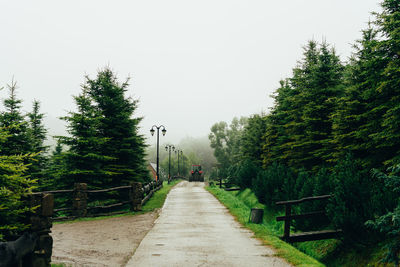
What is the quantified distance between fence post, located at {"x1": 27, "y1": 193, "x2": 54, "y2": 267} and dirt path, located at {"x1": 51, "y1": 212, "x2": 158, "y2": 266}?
0.91 m

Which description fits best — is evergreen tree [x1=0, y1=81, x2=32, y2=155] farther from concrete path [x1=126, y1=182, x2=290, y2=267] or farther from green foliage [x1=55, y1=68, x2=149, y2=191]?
concrete path [x1=126, y1=182, x2=290, y2=267]

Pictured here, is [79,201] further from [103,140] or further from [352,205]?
[352,205]

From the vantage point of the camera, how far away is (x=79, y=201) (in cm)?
1265

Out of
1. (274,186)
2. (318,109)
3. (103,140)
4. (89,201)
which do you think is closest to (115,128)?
(103,140)

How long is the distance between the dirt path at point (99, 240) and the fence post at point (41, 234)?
0.91 m

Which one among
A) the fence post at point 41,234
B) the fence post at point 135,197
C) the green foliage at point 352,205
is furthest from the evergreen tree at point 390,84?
the fence post at point 135,197

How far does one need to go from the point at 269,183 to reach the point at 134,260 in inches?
409

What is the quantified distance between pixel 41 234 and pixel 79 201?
797cm

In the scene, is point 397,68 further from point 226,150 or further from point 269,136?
point 226,150

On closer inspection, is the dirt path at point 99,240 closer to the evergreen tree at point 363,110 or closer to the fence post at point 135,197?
the fence post at point 135,197

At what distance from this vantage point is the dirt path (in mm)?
6298

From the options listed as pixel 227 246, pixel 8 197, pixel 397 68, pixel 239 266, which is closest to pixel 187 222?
pixel 227 246

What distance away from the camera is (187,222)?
10609 millimetres

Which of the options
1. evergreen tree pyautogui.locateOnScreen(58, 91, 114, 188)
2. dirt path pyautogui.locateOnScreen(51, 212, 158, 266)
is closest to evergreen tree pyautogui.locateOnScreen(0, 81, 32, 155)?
evergreen tree pyautogui.locateOnScreen(58, 91, 114, 188)
